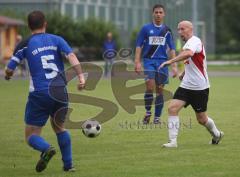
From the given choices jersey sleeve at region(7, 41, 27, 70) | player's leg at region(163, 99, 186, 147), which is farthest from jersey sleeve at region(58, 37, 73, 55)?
player's leg at region(163, 99, 186, 147)

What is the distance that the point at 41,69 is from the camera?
9625 millimetres

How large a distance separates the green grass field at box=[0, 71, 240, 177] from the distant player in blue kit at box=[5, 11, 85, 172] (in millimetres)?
454

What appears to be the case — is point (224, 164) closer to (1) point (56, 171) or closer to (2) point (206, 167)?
(2) point (206, 167)

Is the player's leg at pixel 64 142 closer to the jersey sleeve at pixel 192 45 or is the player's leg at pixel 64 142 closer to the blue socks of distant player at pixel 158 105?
the jersey sleeve at pixel 192 45

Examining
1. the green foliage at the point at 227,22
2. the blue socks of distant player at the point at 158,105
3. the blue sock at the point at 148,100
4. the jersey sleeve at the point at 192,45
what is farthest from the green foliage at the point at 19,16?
the jersey sleeve at the point at 192,45

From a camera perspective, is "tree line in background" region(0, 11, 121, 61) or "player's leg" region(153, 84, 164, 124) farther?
"tree line in background" region(0, 11, 121, 61)

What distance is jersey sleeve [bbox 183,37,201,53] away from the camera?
37.6 ft

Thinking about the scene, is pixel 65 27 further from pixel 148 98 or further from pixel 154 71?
pixel 154 71

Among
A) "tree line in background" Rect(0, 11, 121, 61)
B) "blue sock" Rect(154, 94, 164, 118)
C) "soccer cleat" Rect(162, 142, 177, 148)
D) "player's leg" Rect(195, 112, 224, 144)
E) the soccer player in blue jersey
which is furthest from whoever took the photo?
"tree line in background" Rect(0, 11, 121, 61)

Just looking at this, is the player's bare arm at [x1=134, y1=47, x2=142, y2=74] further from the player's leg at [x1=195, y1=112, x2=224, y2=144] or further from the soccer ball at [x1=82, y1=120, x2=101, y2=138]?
the soccer ball at [x1=82, y1=120, x2=101, y2=138]

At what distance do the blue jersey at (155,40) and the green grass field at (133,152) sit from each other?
1.46 meters

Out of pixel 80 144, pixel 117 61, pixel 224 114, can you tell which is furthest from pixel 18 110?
pixel 117 61

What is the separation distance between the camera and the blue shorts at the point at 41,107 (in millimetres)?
9617

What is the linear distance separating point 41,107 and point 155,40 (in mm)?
6094
